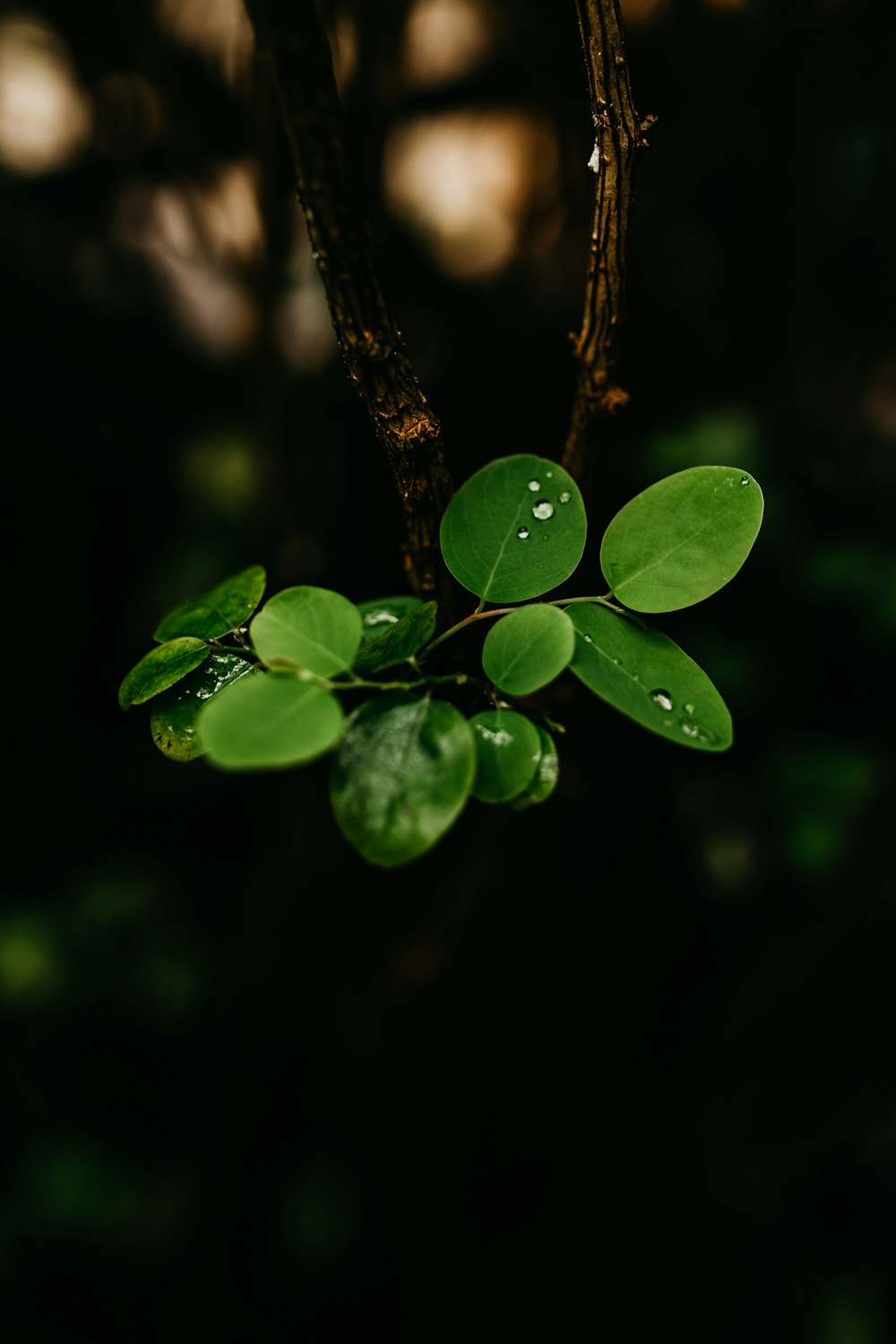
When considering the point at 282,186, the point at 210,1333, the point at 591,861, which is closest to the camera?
the point at 282,186

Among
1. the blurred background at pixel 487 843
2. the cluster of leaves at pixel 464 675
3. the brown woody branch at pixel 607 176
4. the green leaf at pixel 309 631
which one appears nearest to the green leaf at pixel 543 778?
the cluster of leaves at pixel 464 675

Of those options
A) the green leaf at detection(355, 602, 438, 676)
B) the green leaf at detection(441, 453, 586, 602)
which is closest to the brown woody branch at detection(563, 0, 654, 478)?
the green leaf at detection(441, 453, 586, 602)

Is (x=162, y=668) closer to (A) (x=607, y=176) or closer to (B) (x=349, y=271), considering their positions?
(B) (x=349, y=271)

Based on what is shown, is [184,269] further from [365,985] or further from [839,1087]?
[839,1087]

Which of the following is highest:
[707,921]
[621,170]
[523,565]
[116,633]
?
[621,170]

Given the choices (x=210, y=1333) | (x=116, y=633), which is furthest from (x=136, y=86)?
(x=210, y=1333)

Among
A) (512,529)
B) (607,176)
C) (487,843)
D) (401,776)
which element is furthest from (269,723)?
(487,843)
